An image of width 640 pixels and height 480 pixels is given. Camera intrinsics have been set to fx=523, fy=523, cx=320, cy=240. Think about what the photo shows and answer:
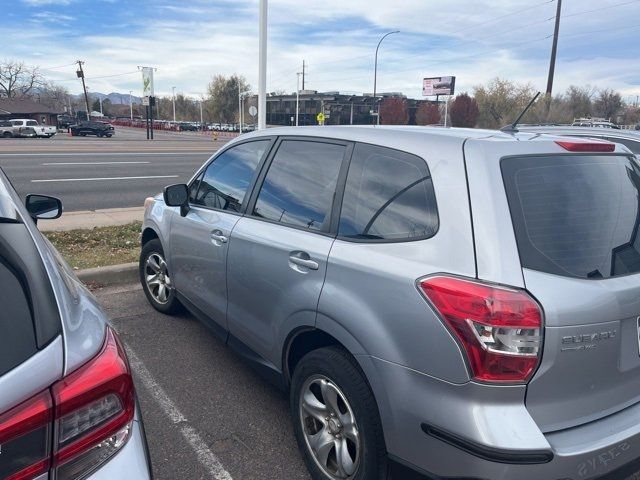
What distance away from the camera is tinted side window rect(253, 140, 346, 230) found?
2.79 meters

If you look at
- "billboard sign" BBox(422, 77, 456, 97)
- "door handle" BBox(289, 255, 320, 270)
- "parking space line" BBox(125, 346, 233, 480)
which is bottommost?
"parking space line" BBox(125, 346, 233, 480)

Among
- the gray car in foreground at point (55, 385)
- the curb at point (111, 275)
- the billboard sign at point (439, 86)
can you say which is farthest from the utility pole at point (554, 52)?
the gray car in foreground at point (55, 385)

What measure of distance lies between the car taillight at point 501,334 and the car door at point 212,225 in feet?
6.24

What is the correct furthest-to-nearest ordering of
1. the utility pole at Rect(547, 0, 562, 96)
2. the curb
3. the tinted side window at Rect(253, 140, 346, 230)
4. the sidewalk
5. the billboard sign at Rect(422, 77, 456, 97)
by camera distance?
the billboard sign at Rect(422, 77, 456, 97) → the utility pole at Rect(547, 0, 562, 96) → the sidewalk → the curb → the tinted side window at Rect(253, 140, 346, 230)

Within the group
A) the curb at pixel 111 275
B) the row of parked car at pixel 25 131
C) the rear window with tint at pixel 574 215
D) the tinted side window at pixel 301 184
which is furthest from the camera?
the row of parked car at pixel 25 131

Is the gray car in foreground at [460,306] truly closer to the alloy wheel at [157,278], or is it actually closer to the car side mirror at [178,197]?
the car side mirror at [178,197]

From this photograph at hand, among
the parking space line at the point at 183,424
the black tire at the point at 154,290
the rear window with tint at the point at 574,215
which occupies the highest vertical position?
the rear window with tint at the point at 574,215

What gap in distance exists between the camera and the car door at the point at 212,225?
350 centimetres

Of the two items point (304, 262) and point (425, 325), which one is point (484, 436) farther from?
point (304, 262)

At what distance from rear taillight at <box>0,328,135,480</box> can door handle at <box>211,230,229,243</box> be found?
72.1 inches

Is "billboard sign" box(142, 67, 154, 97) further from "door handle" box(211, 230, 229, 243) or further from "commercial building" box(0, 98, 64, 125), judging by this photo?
"door handle" box(211, 230, 229, 243)

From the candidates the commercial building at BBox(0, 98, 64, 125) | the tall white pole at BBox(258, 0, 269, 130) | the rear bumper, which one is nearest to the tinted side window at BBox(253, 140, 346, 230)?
the rear bumper

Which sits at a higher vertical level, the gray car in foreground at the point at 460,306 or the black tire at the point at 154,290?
the gray car in foreground at the point at 460,306

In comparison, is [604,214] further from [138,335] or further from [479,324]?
[138,335]
